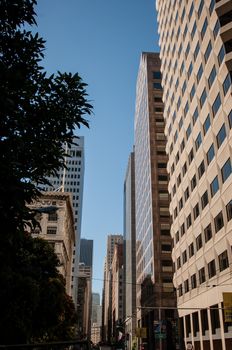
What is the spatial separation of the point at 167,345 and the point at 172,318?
4690 millimetres

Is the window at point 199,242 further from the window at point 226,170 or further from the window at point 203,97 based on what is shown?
the window at point 203,97

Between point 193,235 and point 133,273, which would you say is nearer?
point 193,235

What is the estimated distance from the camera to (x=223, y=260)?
1478 inches

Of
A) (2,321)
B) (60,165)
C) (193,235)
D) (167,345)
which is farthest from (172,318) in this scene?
(60,165)

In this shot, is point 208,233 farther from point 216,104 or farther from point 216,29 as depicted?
point 216,29

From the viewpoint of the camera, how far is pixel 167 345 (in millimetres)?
71562

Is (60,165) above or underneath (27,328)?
above

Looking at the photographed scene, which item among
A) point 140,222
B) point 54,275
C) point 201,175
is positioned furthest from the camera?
point 140,222

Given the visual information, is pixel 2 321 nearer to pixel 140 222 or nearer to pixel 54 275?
pixel 54 275

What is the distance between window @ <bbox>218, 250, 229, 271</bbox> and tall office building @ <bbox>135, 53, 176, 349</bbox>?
32.9 m

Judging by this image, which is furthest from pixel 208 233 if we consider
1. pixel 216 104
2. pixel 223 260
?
pixel 216 104

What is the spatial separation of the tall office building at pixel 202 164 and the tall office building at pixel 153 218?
18.6 meters

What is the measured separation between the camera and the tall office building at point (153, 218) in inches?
2942

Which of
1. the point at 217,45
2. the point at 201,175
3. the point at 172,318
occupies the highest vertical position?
the point at 217,45
